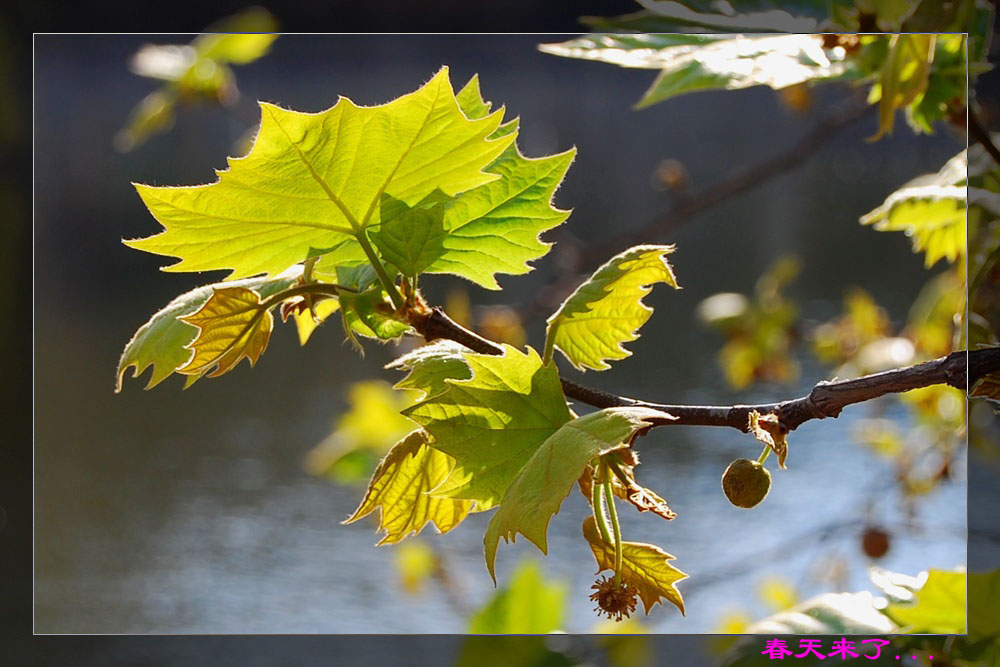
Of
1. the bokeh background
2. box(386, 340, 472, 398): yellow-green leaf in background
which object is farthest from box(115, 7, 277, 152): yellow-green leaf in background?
the bokeh background

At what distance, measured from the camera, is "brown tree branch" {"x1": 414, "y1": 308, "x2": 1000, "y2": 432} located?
0.17 metres

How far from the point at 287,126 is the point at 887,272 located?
411cm

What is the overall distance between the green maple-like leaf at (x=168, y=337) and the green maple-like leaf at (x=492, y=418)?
5cm

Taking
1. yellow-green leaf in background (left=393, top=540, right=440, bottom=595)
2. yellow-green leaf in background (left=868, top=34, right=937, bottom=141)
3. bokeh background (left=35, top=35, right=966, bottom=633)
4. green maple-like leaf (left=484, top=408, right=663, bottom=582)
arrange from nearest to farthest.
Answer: green maple-like leaf (left=484, top=408, right=663, bottom=582) < yellow-green leaf in background (left=868, top=34, right=937, bottom=141) < yellow-green leaf in background (left=393, top=540, right=440, bottom=595) < bokeh background (left=35, top=35, right=966, bottom=633)

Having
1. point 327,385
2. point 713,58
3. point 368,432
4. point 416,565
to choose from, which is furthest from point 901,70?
point 327,385

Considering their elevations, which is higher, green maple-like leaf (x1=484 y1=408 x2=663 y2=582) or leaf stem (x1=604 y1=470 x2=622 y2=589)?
green maple-like leaf (x1=484 y1=408 x2=663 y2=582)

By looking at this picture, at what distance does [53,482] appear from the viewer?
3.58 meters

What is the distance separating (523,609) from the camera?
0.33m

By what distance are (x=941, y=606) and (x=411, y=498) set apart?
135 millimetres

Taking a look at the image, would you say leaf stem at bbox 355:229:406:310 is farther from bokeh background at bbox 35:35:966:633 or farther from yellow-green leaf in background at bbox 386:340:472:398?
bokeh background at bbox 35:35:966:633

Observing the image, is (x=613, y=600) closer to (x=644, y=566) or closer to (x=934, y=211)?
(x=644, y=566)

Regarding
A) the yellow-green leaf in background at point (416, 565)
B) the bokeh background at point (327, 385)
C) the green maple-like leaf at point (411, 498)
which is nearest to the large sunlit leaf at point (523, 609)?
the green maple-like leaf at point (411, 498)

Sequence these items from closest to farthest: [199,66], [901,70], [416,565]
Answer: [901,70], [199,66], [416,565]

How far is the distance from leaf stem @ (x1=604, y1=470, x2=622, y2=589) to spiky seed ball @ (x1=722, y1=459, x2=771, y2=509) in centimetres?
2
